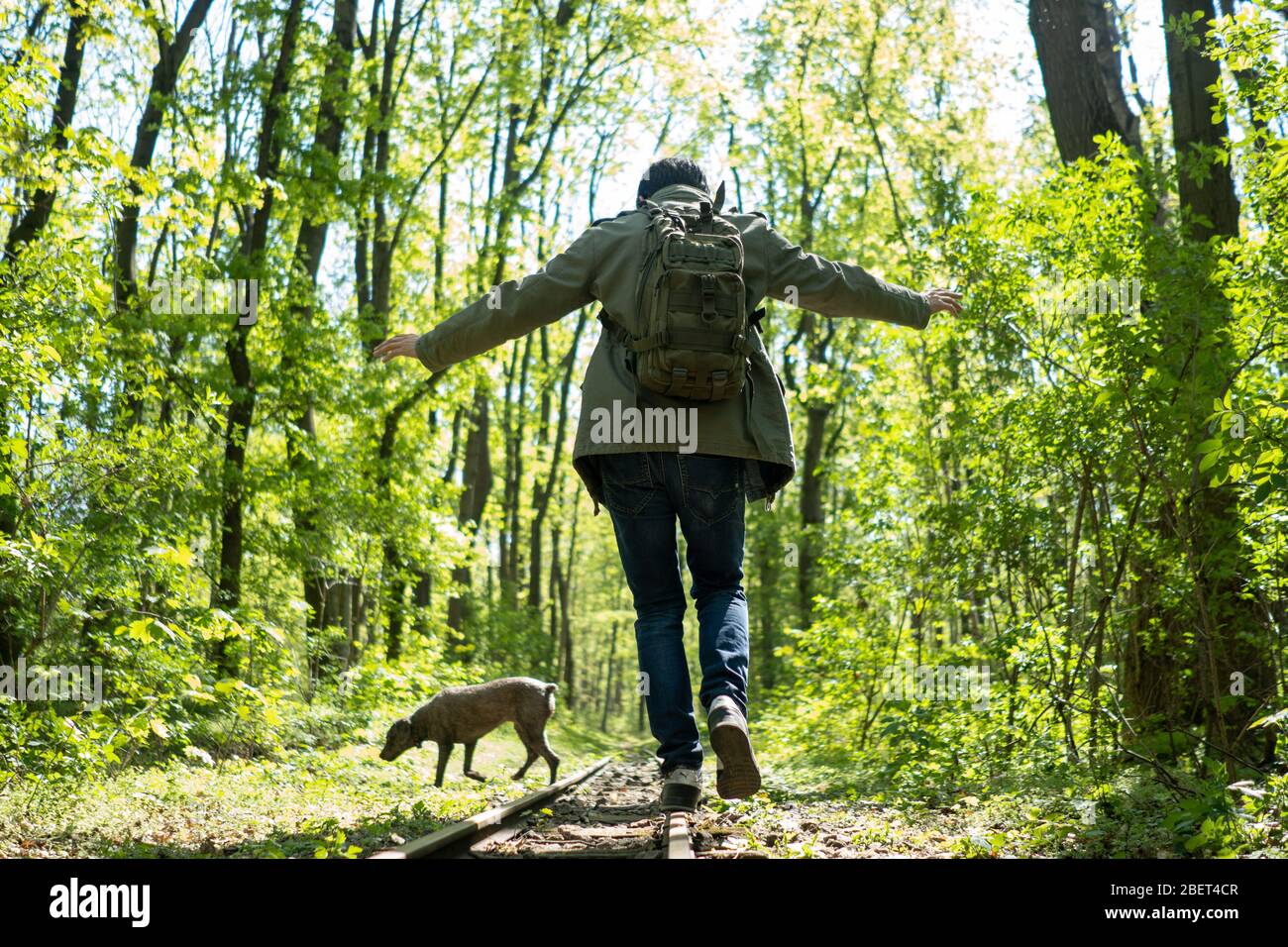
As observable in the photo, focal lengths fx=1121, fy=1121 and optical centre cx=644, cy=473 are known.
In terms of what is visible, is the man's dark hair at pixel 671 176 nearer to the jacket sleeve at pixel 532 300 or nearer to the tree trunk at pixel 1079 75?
the jacket sleeve at pixel 532 300

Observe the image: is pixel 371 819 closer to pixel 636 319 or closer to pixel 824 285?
pixel 636 319

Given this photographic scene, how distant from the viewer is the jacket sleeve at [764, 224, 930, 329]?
5309mm

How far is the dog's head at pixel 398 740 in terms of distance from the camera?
1032cm

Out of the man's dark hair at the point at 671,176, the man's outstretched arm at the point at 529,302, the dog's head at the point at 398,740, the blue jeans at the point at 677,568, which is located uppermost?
the man's dark hair at the point at 671,176

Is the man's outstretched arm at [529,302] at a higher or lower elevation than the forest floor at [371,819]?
higher

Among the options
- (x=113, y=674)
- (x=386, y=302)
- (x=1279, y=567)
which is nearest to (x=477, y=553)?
(x=386, y=302)

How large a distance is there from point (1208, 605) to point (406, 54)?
2052cm

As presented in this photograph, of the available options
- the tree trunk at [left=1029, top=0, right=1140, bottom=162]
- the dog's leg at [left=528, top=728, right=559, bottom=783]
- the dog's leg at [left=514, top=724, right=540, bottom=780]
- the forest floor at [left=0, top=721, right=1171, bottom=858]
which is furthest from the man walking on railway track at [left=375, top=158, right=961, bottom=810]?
the tree trunk at [left=1029, top=0, right=1140, bottom=162]

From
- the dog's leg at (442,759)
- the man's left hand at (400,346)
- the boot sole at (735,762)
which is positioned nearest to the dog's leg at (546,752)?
the dog's leg at (442,759)

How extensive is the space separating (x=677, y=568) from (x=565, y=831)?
5.56 ft

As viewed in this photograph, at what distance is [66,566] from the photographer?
25.6 feet

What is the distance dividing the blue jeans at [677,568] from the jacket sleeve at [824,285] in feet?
2.82

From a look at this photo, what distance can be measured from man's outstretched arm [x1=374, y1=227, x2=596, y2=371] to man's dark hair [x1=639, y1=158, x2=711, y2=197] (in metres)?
0.55

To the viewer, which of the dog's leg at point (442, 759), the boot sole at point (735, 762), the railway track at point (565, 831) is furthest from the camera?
the dog's leg at point (442, 759)
